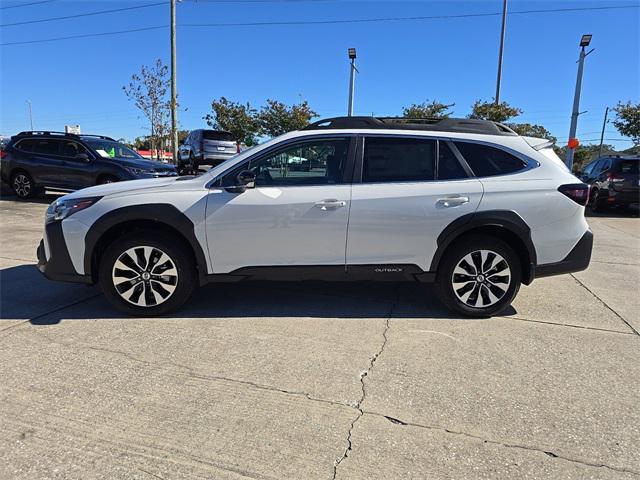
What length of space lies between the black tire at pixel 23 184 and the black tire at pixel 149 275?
10074mm

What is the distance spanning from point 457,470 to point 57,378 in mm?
2633

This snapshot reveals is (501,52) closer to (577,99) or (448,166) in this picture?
(577,99)

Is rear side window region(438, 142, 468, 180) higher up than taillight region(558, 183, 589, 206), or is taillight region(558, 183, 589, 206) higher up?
rear side window region(438, 142, 468, 180)

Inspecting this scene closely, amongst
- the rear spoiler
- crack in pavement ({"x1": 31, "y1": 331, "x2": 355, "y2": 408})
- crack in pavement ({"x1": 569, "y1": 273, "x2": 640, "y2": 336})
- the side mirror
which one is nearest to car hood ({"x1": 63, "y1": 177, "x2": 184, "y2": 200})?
the side mirror

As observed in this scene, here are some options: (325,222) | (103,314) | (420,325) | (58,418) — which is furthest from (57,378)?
(420,325)

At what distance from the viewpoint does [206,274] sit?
4270 millimetres

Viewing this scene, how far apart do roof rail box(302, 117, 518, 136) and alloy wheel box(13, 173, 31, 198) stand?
11.0 m

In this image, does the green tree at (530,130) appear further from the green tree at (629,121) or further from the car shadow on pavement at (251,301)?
the car shadow on pavement at (251,301)

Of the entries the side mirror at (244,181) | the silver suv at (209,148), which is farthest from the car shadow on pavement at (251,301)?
the silver suv at (209,148)

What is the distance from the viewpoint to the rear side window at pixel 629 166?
1286 centimetres

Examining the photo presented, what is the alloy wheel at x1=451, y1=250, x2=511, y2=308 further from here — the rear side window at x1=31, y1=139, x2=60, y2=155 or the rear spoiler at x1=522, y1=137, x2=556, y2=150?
the rear side window at x1=31, y1=139, x2=60, y2=155

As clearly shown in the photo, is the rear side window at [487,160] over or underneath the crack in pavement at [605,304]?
over

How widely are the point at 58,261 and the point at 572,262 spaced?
4.74m

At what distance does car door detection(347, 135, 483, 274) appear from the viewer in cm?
416
